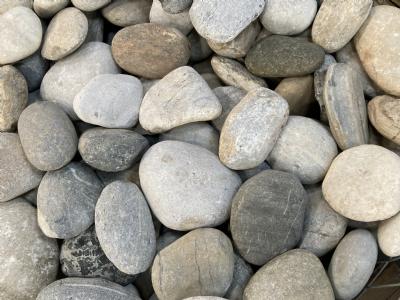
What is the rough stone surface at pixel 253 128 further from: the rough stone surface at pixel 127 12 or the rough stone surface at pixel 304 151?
the rough stone surface at pixel 127 12

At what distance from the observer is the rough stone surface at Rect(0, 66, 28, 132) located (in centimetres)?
103

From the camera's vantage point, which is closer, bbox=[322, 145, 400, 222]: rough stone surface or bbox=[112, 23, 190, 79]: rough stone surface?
bbox=[322, 145, 400, 222]: rough stone surface

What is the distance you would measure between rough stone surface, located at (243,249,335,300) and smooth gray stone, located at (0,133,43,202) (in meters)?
0.54

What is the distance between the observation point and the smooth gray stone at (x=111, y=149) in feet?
3.15

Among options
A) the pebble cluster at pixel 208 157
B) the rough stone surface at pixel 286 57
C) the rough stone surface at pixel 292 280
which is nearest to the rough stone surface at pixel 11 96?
the pebble cluster at pixel 208 157

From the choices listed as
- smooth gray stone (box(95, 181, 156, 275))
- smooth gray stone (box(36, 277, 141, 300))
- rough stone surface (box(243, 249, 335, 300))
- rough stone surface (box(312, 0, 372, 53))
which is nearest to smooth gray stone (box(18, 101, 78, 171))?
smooth gray stone (box(95, 181, 156, 275))

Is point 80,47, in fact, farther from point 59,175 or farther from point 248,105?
point 248,105

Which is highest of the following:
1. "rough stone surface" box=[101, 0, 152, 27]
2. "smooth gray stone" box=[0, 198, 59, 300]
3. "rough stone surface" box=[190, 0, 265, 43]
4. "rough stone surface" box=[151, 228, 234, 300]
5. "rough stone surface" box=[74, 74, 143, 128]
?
"rough stone surface" box=[190, 0, 265, 43]

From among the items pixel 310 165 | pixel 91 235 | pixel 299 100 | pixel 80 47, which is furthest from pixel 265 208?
pixel 80 47

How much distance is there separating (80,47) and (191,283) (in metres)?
0.63

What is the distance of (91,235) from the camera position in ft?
3.21

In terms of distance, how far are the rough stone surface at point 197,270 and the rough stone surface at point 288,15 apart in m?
0.49

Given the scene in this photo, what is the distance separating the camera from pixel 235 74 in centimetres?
105

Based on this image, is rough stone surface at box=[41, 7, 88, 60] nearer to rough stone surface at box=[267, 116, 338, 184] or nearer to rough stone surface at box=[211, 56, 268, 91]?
rough stone surface at box=[211, 56, 268, 91]
